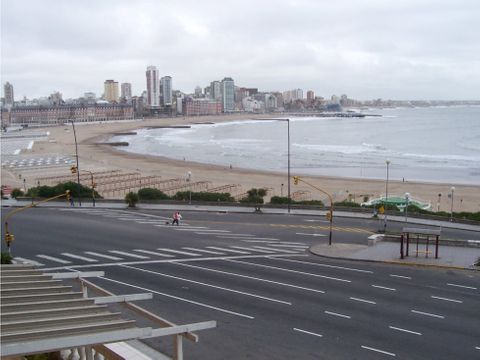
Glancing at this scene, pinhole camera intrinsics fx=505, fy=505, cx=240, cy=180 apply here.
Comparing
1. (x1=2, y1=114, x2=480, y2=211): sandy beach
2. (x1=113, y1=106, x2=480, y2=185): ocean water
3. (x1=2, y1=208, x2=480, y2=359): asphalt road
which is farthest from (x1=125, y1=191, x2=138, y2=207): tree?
(x1=113, y1=106, x2=480, y2=185): ocean water

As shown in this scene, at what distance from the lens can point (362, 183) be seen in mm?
70125

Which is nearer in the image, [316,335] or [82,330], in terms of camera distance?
[82,330]

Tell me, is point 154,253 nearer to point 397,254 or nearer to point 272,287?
point 272,287

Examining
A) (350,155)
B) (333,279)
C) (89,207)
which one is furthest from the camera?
(350,155)

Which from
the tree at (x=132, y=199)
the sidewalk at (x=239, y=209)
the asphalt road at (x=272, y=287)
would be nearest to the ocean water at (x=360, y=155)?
the sidewalk at (x=239, y=209)

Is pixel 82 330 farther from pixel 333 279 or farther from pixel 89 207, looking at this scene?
pixel 89 207

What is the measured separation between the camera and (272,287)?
23.1m

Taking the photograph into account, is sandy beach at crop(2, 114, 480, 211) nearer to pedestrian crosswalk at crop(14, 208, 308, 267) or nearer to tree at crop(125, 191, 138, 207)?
tree at crop(125, 191, 138, 207)

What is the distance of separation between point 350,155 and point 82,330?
101383 mm

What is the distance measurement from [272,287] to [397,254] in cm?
985

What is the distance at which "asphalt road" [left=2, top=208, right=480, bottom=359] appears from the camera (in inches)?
661

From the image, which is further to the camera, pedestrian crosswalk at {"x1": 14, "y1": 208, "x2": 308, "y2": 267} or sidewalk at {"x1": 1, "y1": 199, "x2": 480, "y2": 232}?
sidewalk at {"x1": 1, "y1": 199, "x2": 480, "y2": 232}

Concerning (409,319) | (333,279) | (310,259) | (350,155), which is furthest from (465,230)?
(350,155)

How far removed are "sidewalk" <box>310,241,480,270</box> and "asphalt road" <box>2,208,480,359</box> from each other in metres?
0.85
